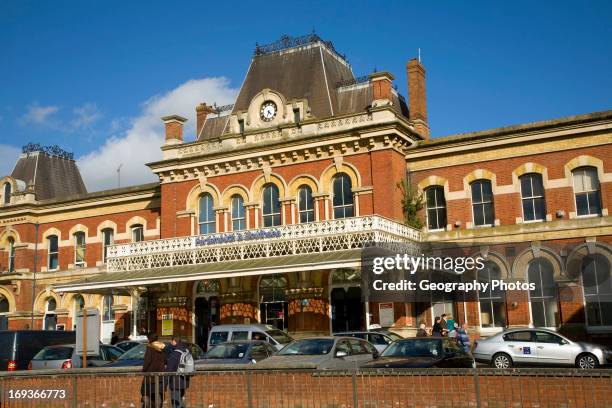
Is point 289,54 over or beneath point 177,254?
over

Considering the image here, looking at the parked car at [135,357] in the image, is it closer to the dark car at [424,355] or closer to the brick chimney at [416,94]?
the dark car at [424,355]

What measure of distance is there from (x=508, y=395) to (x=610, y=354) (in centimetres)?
1102

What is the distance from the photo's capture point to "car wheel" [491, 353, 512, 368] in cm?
2089

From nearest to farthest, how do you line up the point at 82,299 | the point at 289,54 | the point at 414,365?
the point at 414,365, the point at 289,54, the point at 82,299

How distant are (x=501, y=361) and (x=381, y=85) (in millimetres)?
13051

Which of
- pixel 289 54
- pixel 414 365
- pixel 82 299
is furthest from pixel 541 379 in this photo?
pixel 82 299

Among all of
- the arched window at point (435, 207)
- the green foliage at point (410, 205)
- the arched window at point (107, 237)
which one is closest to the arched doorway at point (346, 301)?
the green foliage at point (410, 205)

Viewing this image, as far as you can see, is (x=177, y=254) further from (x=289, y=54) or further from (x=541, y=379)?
(x=541, y=379)

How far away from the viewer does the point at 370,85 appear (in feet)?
104

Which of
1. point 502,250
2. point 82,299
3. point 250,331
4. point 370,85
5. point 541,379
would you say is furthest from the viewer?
point 82,299

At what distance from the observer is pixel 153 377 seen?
1259 centimetres

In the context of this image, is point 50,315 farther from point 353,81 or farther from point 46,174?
point 353,81

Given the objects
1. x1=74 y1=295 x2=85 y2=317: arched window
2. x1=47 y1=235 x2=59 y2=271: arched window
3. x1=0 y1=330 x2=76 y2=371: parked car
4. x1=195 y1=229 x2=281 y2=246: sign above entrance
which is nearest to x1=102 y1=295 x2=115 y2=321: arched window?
x1=74 y1=295 x2=85 y2=317: arched window

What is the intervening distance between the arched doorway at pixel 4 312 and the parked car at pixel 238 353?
24467mm
